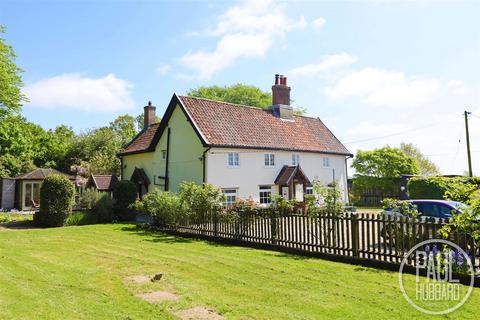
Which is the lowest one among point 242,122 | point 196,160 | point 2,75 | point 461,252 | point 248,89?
point 461,252

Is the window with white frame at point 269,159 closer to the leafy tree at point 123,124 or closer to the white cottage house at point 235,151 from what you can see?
the white cottage house at point 235,151

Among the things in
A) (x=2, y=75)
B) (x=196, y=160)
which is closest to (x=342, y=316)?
(x=196, y=160)

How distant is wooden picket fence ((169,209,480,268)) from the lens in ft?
31.5

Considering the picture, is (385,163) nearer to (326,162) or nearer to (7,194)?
(326,162)

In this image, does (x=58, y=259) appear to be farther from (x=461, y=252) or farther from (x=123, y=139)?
(x=123, y=139)

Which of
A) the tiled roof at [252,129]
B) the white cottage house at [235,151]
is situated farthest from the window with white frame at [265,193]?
the tiled roof at [252,129]

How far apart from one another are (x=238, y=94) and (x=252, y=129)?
107 ft

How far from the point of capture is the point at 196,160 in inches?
935

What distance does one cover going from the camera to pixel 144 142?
2986 cm

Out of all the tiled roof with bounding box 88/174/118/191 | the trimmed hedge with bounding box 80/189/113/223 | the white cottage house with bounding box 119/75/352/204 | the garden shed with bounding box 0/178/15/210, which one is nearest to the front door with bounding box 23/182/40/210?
the garden shed with bounding box 0/178/15/210

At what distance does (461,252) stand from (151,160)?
2327 cm

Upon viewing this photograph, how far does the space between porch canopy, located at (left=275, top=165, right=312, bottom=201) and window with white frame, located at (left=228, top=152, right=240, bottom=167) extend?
11.9ft

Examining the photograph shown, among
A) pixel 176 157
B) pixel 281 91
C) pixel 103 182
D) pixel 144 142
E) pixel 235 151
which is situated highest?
pixel 281 91

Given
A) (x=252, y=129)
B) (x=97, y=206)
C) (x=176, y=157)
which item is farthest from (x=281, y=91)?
(x=97, y=206)
